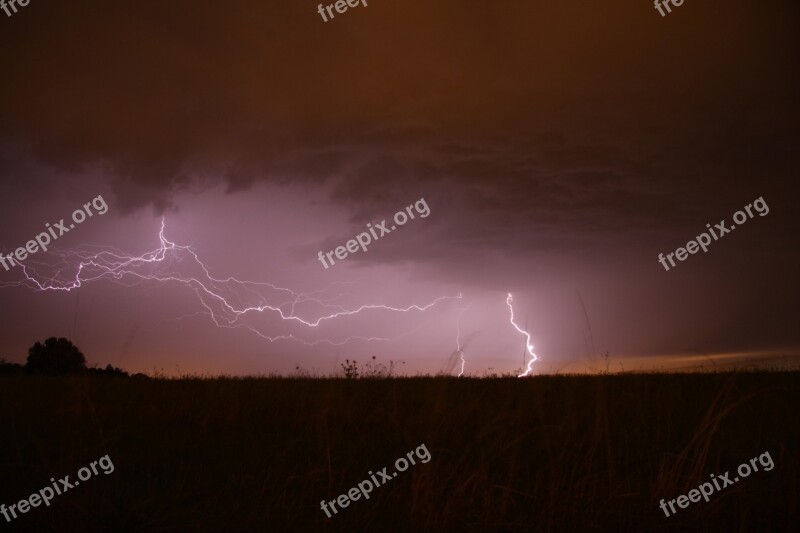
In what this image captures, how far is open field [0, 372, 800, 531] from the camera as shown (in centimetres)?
399

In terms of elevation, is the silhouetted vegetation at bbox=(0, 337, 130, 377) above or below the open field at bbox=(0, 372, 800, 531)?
above

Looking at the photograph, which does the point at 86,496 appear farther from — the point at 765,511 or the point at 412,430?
the point at 765,511

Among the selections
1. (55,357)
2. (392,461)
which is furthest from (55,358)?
(392,461)

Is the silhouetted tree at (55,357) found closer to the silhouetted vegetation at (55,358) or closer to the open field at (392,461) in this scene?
the silhouetted vegetation at (55,358)

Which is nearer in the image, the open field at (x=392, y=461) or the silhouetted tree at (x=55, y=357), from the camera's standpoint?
the open field at (x=392, y=461)

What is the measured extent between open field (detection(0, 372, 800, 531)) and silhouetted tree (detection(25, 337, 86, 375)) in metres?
12.1

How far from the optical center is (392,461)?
5.51m

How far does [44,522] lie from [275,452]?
7.39 feet

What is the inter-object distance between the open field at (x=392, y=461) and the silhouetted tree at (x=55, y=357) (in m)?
12.1

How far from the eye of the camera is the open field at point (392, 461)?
3.99 meters

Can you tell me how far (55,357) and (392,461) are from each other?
63.0ft

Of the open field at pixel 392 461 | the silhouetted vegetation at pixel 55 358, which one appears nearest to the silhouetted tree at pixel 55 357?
the silhouetted vegetation at pixel 55 358

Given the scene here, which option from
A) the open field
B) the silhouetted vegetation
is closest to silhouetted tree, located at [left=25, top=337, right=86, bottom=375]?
the silhouetted vegetation

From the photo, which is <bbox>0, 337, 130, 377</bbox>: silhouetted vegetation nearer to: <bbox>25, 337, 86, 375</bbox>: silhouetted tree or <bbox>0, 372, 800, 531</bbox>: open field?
<bbox>25, 337, 86, 375</bbox>: silhouetted tree
